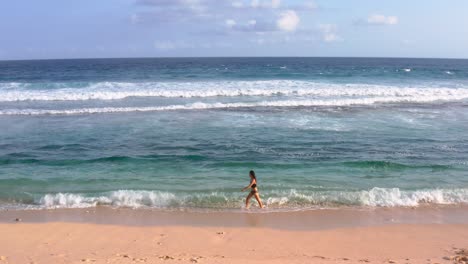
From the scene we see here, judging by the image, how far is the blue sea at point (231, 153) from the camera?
12.2 m

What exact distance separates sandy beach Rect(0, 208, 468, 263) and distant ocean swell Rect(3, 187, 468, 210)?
0.48 metres

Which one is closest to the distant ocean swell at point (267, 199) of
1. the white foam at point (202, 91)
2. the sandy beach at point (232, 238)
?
the sandy beach at point (232, 238)

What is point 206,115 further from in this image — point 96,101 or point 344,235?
point 344,235

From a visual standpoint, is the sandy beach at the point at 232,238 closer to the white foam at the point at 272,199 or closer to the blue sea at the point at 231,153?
the white foam at the point at 272,199

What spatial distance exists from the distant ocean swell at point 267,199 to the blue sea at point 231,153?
0.10 ft

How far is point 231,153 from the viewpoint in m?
16.4

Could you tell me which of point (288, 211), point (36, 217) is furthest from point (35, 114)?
point (288, 211)

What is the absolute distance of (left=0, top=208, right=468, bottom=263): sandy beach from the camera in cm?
855

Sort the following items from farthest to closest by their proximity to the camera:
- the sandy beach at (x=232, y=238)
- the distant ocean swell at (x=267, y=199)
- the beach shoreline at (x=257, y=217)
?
the distant ocean swell at (x=267, y=199)
the beach shoreline at (x=257, y=217)
the sandy beach at (x=232, y=238)

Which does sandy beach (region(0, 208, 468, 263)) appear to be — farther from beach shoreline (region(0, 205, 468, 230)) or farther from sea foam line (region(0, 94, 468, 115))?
sea foam line (region(0, 94, 468, 115))

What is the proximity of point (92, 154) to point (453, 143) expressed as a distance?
14745 mm

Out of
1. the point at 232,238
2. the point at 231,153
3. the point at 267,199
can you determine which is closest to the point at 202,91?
the point at 231,153

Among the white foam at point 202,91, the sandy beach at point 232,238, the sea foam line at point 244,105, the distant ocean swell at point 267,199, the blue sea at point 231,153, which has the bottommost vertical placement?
the sandy beach at point 232,238

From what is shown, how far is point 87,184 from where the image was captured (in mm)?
13398
